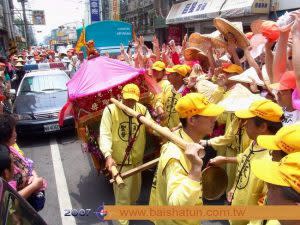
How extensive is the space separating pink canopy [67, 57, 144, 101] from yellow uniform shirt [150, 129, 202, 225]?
2321 millimetres

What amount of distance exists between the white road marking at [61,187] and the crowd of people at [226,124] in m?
0.94

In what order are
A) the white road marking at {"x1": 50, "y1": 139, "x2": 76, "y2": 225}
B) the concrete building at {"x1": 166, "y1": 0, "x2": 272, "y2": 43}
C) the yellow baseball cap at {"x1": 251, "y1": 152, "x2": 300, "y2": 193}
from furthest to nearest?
the concrete building at {"x1": 166, "y1": 0, "x2": 272, "y2": 43} < the white road marking at {"x1": 50, "y1": 139, "x2": 76, "y2": 225} < the yellow baseball cap at {"x1": 251, "y1": 152, "x2": 300, "y2": 193}

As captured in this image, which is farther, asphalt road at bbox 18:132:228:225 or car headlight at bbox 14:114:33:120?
car headlight at bbox 14:114:33:120

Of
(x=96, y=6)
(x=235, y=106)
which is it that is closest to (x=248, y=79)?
(x=235, y=106)

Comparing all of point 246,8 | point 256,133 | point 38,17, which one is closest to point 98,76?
point 256,133

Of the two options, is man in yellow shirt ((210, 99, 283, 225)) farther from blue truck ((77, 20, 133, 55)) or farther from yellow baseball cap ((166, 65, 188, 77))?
blue truck ((77, 20, 133, 55))

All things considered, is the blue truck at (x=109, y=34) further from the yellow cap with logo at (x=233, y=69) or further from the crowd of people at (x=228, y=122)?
the yellow cap with logo at (x=233, y=69)

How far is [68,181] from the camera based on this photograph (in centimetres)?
532

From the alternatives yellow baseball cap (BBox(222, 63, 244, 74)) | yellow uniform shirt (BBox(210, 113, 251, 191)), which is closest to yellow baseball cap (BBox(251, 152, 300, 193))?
yellow uniform shirt (BBox(210, 113, 251, 191))

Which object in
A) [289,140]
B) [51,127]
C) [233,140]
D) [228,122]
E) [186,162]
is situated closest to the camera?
[289,140]

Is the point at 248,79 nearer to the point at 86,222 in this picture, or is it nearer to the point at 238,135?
the point at 238,135

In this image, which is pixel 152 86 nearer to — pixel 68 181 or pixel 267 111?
pixel 68 181

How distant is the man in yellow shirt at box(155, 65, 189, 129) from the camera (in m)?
4.65

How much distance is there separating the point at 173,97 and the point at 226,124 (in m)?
1.21
